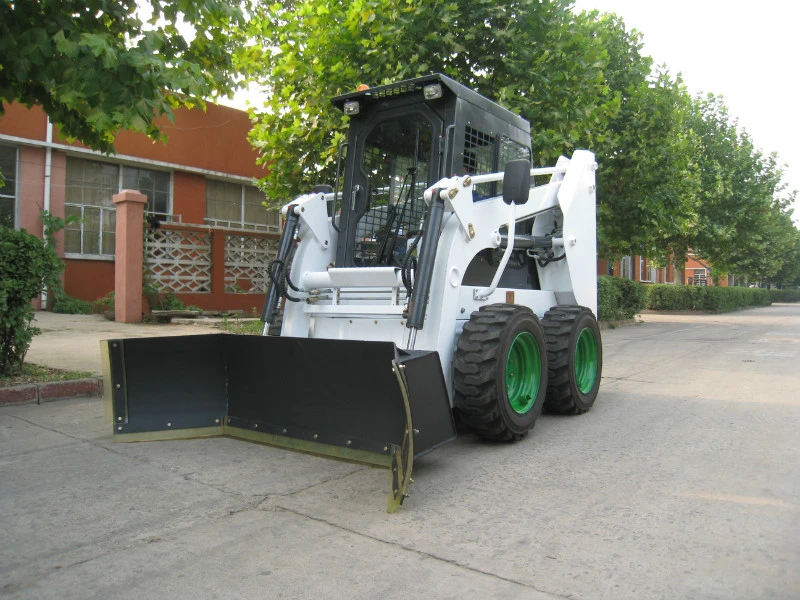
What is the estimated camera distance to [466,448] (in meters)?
4.92

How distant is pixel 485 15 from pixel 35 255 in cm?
731

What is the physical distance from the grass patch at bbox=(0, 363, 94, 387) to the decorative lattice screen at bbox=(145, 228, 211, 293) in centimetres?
665

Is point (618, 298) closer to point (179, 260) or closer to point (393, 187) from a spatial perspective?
point (179, 260)

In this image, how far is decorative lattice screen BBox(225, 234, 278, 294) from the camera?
50.5 feet

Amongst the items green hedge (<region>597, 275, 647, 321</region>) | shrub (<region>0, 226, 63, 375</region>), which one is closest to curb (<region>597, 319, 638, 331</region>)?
green hedge (<region>597, 275, 647, 321</region>)

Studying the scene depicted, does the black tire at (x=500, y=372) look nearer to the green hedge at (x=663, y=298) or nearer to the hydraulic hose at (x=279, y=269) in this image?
the hydraulic hose at (x=279, y=269)

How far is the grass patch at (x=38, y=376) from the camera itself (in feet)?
21.5

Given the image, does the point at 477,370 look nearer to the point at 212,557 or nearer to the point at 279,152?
the point at 212,557

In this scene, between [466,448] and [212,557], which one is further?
[466,448]

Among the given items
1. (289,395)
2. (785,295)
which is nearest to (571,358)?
(289,395)

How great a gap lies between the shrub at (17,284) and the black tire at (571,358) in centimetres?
512

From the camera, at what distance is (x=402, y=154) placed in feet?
18.6

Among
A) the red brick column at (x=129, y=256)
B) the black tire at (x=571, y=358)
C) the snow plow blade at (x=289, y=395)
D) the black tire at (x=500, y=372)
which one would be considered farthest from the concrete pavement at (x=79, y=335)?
the black tire at (x=571, y=358)

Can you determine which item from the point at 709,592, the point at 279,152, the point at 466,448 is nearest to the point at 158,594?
the point at 709,592
